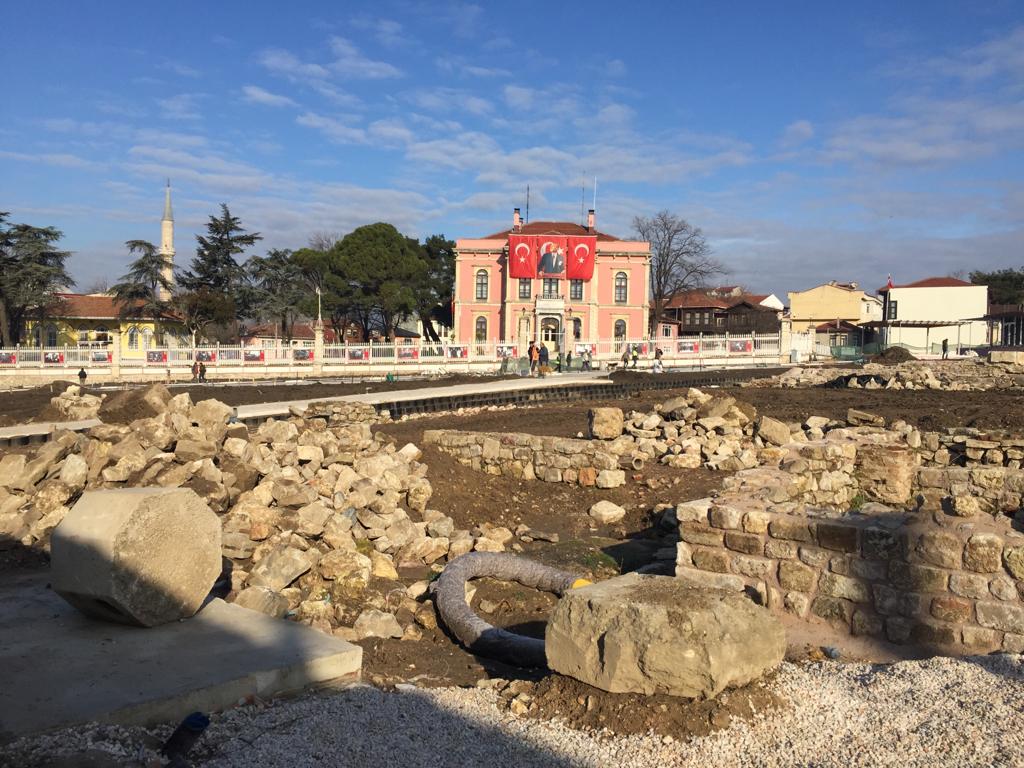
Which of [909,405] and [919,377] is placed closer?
[909,405]

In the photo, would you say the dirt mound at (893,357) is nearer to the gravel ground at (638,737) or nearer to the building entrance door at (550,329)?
the building entrance door at (550,329)

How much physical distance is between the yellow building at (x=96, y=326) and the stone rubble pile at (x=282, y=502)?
39.5 meters

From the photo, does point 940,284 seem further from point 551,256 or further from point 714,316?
point 551,256

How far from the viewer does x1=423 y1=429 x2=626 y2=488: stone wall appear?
10836 mm

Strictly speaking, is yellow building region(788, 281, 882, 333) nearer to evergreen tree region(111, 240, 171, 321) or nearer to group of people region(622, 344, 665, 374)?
group of people region(622, 344, 665, 374)

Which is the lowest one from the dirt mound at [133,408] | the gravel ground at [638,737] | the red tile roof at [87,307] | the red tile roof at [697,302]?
the gravel ground at [638,737]

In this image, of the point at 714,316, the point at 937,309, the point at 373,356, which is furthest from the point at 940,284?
the point at 373,356

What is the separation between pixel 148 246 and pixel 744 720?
4872cm

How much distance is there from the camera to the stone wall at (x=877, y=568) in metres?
4.67

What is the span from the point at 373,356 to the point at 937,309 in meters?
40.3

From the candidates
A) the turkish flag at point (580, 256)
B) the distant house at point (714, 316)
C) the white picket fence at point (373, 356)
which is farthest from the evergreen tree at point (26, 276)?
the distant house at point (714, 316)

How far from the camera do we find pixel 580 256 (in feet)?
154

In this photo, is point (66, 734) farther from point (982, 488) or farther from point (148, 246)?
point (148, 246)

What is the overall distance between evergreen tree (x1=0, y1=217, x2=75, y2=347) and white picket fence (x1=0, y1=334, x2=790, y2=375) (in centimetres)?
1094
